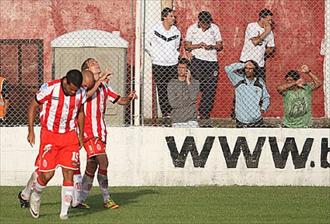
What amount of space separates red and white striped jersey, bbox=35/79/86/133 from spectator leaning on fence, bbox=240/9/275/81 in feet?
18.6

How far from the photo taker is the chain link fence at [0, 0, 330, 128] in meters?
18.4

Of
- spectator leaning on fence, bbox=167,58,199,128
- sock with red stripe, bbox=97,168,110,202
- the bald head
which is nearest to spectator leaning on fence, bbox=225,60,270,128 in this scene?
spectator leaning on fence, bbox=167,58,199,128

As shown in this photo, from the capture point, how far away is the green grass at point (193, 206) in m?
13.7

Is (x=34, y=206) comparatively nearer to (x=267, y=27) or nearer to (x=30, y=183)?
(x=30, y=183)

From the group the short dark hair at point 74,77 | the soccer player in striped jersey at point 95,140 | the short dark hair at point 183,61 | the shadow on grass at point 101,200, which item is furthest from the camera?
the short dark hair at point 183,61

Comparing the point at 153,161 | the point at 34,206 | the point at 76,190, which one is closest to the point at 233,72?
the point at 153,161

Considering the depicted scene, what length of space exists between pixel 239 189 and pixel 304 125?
5.76 ft

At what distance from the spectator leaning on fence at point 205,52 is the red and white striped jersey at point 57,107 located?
4.88 metres

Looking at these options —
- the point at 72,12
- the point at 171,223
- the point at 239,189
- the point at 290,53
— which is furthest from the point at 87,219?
the point at 72,12

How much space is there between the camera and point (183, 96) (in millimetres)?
18391

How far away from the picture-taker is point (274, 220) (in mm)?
13680

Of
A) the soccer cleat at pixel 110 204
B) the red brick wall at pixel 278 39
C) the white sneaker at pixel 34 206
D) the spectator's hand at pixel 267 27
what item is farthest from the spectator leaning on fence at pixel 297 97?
the white sneaker at pixel 34 206

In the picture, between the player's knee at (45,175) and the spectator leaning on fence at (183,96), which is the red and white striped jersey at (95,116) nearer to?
the player's knee at (45,175)

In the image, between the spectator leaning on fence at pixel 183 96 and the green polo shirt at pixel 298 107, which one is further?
the green polo shirt at pixel 298 107
